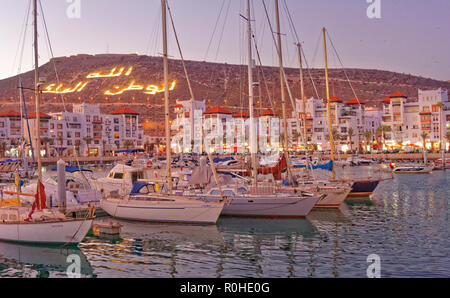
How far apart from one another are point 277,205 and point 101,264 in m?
13.1

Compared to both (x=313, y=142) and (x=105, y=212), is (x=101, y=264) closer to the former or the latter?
(x=105, y=212)

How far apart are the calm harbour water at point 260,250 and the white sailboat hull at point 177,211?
0.56 metres

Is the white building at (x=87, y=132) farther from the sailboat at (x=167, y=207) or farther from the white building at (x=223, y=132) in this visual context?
the sailboat at (x=167, y=207)

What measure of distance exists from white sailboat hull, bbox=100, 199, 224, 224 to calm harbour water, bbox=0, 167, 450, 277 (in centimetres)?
56

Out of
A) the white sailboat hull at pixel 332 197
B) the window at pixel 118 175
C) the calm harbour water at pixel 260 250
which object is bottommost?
the calm harbour water at pixel 260 250

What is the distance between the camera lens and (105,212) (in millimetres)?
30172

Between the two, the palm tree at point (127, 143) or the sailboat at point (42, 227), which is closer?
the sailboat at point (42, 227)

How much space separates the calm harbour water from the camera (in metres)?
17.7

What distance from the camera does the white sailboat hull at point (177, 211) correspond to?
2648 centimetres

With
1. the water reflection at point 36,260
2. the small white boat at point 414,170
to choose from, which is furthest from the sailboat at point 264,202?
the small white boat at point 414,170

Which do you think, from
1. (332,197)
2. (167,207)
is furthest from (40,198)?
(332,197)

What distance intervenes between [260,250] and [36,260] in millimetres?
10117

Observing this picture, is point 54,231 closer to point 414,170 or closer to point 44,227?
point 44,227
